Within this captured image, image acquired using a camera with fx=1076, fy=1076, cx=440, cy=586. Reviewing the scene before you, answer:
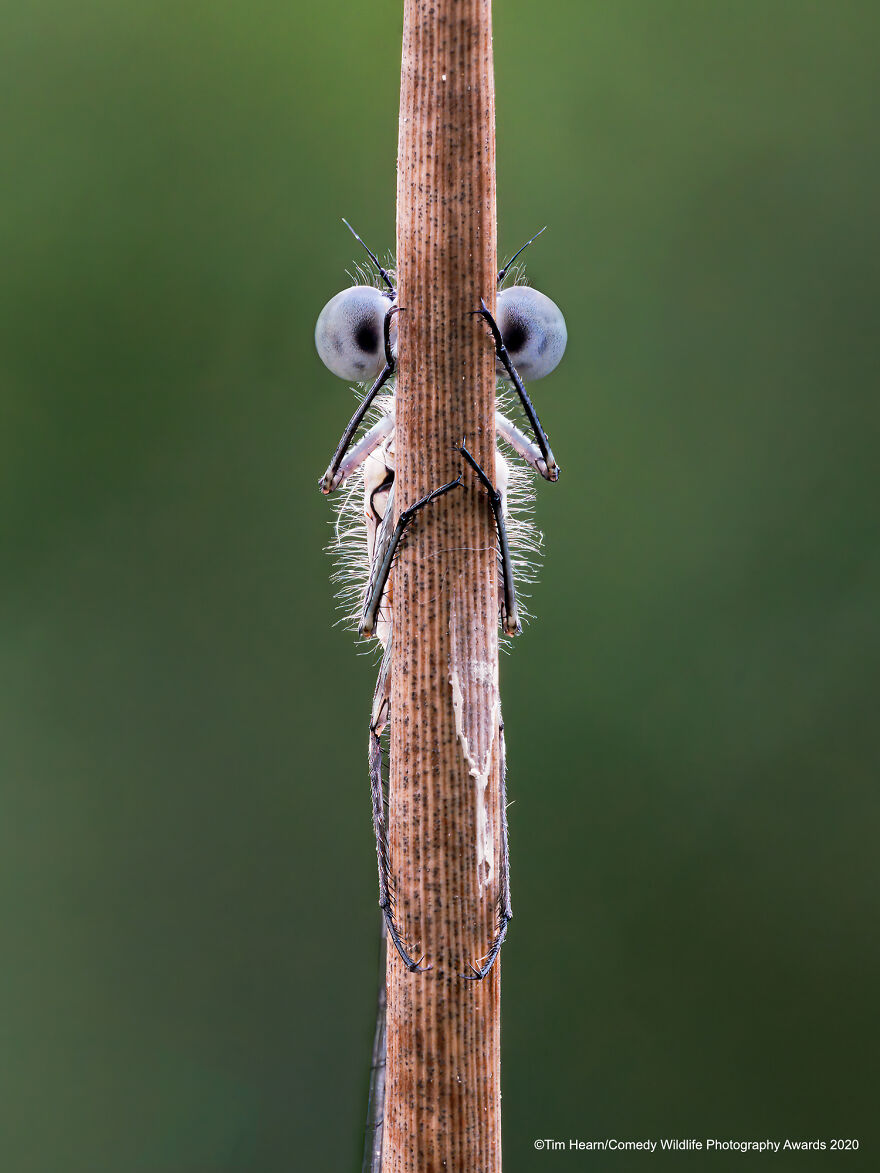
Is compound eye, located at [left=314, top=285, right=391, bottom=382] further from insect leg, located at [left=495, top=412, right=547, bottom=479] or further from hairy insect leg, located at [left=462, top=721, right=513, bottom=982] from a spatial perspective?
hairy insect leg, located at [left=462, top=721, right=513, bottom=982]

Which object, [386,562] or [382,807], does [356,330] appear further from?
[382,807]

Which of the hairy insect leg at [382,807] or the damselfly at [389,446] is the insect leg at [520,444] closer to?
the damselfly at [389,446]

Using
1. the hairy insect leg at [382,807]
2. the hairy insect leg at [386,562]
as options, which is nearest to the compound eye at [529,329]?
the hairy insect leg at [386,562]

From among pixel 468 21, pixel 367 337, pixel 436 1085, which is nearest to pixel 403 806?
Result: pixel 436 1085

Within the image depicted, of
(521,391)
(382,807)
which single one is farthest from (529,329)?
(382,807)

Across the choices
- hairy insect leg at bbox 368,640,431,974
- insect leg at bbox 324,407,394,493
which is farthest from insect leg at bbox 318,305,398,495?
hairy insect leg at bbox 368,640,431,974
